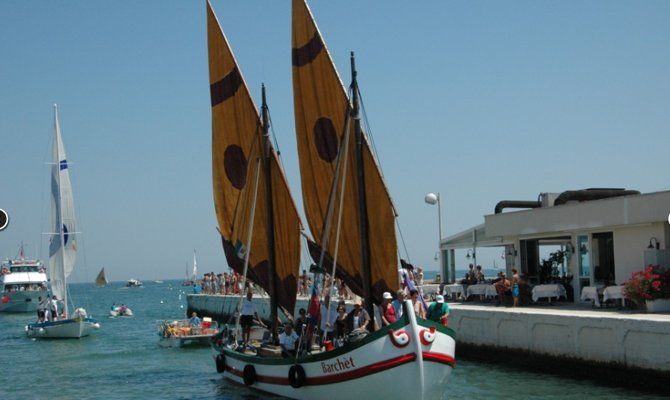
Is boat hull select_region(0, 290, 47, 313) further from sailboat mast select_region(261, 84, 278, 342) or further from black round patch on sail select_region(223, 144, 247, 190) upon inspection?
sailboat mast select_region(261, 84, 278, 342)

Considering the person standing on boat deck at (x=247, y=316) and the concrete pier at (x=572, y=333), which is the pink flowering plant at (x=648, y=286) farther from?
the person standing on boat deck at (x=247, y=316)

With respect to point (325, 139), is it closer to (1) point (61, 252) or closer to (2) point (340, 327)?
(2) point (340, 327)

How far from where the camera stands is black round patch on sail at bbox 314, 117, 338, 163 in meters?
22.4

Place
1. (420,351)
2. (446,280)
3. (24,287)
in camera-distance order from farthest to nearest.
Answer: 1. (24,287)
2. (446,280)
3. (420,351)

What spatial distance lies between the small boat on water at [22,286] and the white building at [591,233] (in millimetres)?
60735

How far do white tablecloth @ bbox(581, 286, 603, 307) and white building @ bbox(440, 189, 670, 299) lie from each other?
3.22ft

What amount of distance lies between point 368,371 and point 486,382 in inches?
290

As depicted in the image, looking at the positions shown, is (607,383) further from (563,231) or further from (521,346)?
(563,231)

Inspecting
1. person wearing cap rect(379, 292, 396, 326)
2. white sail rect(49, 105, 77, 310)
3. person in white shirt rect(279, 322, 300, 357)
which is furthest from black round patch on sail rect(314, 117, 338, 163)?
white sail rect(49, 105, 77, 310)

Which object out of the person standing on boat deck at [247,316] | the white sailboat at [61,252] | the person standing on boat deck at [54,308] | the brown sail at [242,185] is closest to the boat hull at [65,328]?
the white sailboat at [61,252]

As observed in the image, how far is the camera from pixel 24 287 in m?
85.6

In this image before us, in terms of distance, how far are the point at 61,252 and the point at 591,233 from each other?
29554mm

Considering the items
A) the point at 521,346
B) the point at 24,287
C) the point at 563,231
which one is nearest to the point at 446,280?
the point at 563,231

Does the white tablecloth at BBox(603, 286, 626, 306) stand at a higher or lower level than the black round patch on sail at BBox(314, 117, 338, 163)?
lower
